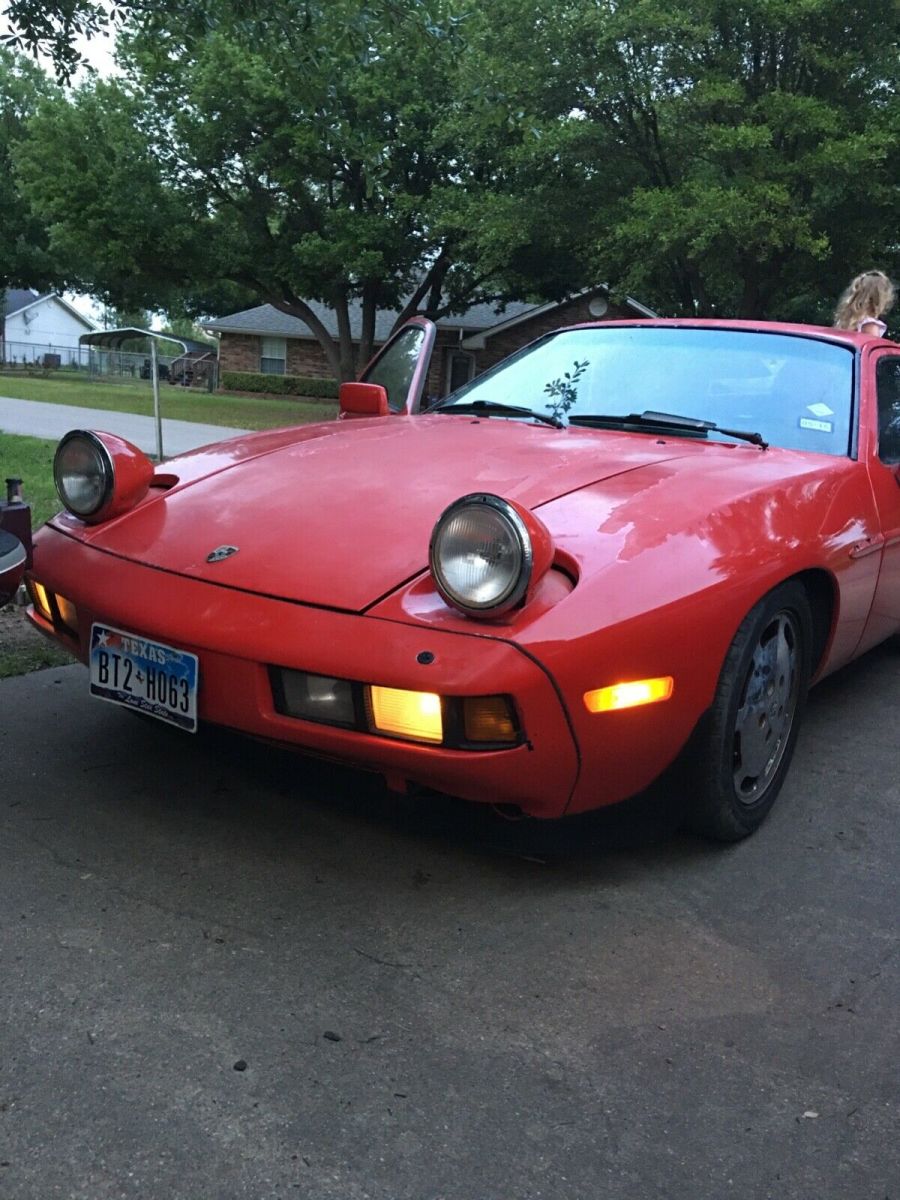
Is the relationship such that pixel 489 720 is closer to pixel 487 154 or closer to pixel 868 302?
pixel 868 302

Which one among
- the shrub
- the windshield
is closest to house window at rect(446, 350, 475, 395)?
the shrub

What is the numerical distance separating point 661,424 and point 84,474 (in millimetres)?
1687

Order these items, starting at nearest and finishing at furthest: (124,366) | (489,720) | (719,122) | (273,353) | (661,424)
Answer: (489,720) < (661,424) < (719,122) < (273,353) < (124,366)

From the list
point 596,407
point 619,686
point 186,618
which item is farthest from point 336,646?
point 596,407

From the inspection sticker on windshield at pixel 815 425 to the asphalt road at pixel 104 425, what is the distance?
1019cm

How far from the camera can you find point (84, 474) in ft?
9.10

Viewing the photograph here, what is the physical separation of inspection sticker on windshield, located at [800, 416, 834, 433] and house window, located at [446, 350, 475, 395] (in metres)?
31.3

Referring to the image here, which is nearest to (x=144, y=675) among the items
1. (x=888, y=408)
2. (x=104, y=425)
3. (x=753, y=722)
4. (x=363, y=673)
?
(x=363, y=673)

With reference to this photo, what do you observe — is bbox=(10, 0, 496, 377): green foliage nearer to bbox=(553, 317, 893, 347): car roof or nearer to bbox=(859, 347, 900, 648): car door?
bbox=(553, 317, 893, 347): car roof

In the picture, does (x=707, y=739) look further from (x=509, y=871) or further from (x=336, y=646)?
(x=336, y=646)

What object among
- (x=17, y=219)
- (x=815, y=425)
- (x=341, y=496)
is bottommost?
(x=341, y=496)

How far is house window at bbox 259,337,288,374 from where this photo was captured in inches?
1459

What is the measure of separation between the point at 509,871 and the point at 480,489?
919 millimetres

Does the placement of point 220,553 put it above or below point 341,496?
below
